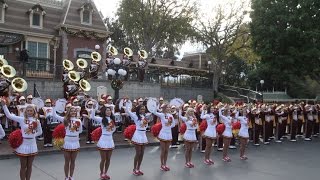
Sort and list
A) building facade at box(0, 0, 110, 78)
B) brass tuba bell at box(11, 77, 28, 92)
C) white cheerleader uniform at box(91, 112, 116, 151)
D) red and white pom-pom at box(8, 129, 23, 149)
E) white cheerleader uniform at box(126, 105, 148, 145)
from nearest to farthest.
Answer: red and white pom-pom at box(8, 129, 23, 149)
white cheerleader uniform at box(91, 112, 116, 151)
white cheerleader uniform at box(126, 105, 148, 145)
brass tuba bell at box(11, 77, 28, 92)
building facade at box(0, 0, 110, 78)

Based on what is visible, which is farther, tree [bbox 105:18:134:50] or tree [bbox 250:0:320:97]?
tree [bbox 105:18:134:50]

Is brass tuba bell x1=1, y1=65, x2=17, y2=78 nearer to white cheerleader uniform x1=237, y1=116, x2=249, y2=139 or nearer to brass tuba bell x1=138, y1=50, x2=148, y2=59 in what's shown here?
white cheerleader uniform x1=237, y1=116, x2=249, y2=139

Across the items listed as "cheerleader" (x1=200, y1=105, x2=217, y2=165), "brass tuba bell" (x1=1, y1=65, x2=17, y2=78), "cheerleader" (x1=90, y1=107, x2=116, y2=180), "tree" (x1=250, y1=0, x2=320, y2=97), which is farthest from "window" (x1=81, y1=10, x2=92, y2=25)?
"cheerleader" (x1=90, y1=107, x2=116, y2=180)

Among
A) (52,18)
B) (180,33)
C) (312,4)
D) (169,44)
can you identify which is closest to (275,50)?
(312,4)

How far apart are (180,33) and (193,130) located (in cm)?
2294

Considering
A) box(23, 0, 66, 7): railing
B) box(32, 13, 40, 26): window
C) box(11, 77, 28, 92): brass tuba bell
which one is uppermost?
box(23, 0, 66, 7): railing

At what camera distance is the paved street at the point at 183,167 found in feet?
31.9

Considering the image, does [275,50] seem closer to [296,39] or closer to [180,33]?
[296,39]

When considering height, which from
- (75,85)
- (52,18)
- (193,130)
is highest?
(52,18)

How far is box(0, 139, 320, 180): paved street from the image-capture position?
972 cm

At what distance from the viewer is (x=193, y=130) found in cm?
1078

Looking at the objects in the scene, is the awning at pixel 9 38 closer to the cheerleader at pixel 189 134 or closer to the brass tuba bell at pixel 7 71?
the brass tuba bell at pixel 7 71

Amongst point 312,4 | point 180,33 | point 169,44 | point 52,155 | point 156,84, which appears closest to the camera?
point 52,155

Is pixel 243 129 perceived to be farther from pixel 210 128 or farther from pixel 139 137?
pixel 139 137
